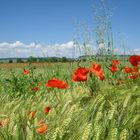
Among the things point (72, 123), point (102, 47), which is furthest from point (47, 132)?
point (102, 47)

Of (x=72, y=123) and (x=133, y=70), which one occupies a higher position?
(x=133, y=70)

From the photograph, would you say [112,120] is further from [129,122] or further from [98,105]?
[98,105]

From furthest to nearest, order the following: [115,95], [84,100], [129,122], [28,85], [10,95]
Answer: [28,85], [10,95], [84,100], [115,95], [129,122]

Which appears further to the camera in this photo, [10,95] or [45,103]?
[10,95]

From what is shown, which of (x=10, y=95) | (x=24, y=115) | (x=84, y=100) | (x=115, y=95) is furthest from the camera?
(x=10, y=95)

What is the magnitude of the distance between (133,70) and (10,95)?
267 cm

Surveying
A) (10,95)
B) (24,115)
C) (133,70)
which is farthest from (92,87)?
(10,95)

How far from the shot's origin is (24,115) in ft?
12.3

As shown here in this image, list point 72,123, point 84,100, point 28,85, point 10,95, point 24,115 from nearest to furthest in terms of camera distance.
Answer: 1. point 72,123
2. point 84,100
3. point 24,115
4. point 10,95
5. point 28,85

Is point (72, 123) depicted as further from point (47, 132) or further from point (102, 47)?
point (102, 47)

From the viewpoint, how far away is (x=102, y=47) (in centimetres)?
632

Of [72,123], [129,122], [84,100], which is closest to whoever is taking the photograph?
[129,122]

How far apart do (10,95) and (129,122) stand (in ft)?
12.1

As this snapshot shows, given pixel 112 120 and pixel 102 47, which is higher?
pixel 102 47
